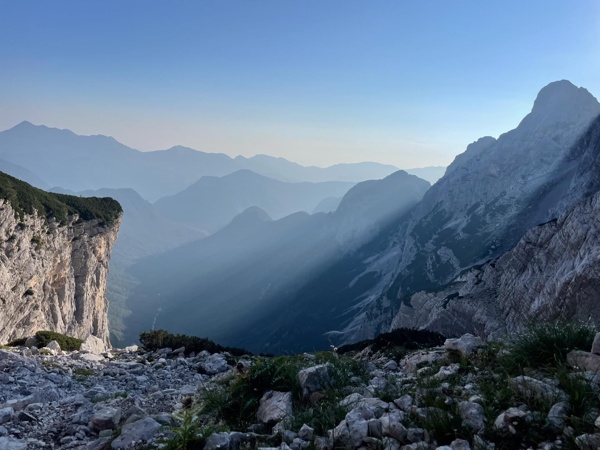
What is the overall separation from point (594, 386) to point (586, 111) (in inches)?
8519

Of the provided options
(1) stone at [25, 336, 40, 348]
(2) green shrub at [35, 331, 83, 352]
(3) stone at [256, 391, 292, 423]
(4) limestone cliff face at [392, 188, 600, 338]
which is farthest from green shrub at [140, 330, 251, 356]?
(4) limestone cliff face at [392, 188, 600, 338]

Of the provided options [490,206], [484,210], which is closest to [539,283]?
[490,206]

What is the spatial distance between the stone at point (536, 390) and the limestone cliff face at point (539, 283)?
2719 cm

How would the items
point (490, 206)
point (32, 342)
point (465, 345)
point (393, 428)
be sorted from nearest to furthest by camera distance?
point (393, 428)
point (465, 345)
point (32, 342)
point (490, 206)

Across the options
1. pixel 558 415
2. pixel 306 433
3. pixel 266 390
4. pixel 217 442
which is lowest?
pixel 266 390

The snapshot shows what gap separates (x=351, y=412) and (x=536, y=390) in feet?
8.84

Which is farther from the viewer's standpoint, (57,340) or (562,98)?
(562,98)

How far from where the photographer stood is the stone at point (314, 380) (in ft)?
26.3

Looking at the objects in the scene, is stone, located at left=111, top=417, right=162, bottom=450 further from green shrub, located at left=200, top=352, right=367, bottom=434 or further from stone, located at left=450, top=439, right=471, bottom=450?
stone, located at left=450, top=439, right=471, bottom=450

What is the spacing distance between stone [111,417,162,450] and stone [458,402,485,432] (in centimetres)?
518

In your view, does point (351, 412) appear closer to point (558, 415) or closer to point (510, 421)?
point (510, 421)

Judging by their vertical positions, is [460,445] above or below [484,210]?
below

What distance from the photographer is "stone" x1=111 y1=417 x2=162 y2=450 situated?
6.77 metres

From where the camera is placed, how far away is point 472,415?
5270mm
